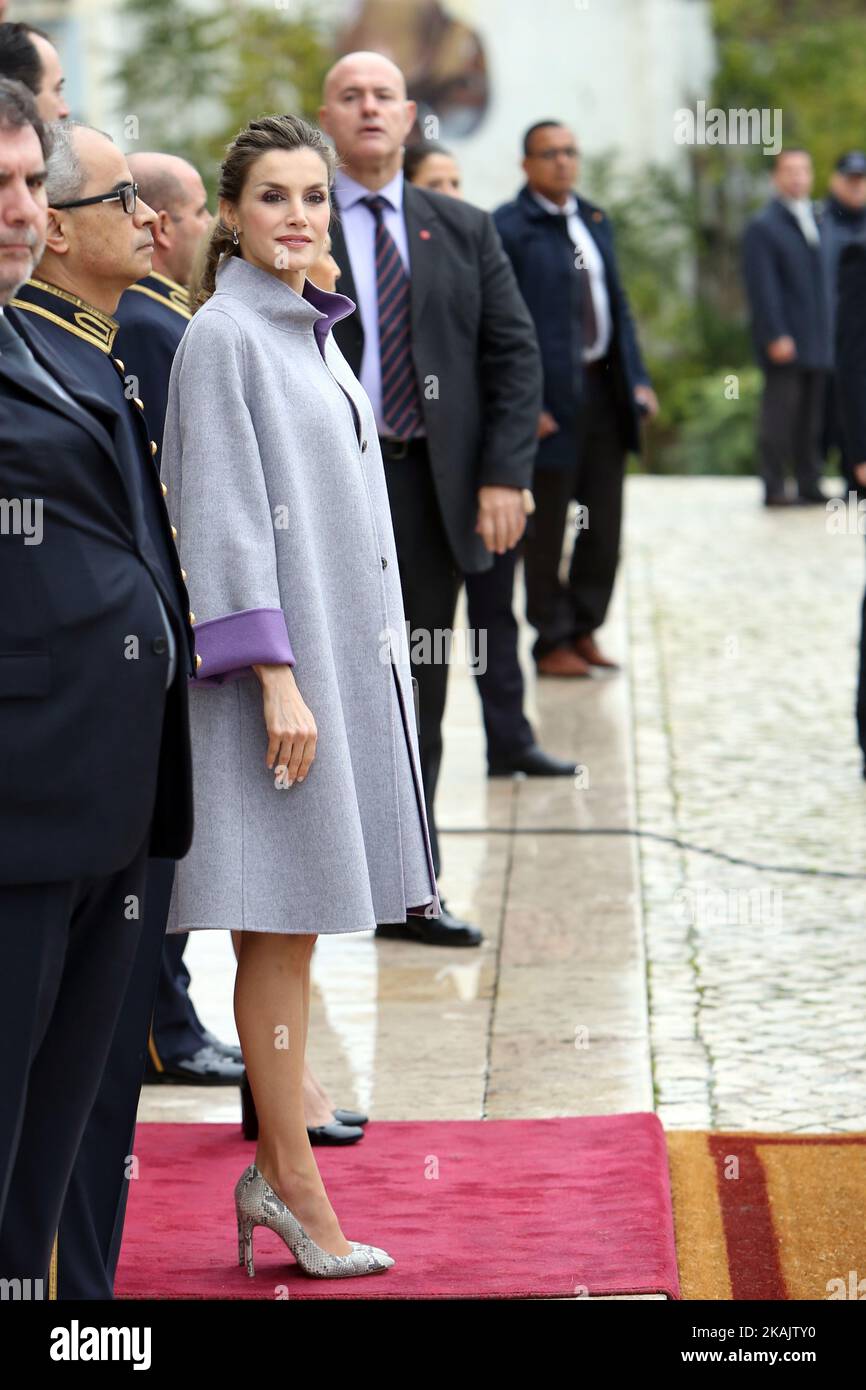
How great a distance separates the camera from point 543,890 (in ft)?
19.7

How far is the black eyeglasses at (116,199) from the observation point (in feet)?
10.00

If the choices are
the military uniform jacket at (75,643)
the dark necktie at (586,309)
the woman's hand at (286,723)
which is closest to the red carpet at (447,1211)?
the woman's hand at (286,723)

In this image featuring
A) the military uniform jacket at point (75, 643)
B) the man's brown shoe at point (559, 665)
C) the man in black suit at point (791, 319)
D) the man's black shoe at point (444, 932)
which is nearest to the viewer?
the military uniform jacket at point (75, 643)

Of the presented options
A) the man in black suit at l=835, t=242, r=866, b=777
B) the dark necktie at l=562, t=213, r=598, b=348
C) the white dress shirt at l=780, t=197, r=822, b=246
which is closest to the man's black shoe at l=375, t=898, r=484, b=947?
the man in black suit at l=835, t=242, r=866, b=777

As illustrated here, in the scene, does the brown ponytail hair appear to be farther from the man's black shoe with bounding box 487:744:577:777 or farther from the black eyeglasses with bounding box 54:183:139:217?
the man's black shoe with bounding box 487:744:577:777

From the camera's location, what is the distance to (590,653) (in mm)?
9195

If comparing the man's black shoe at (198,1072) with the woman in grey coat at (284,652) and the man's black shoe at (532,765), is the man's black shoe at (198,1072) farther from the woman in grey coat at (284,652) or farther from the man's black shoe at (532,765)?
the man's black shoe at (532,765)

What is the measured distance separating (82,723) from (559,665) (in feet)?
21.6

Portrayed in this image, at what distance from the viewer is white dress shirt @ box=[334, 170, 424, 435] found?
530cm

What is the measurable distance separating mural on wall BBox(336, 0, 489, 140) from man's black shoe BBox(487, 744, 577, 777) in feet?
64.5

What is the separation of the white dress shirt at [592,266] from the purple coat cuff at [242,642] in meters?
5.29

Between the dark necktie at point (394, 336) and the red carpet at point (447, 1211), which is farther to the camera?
the dark necktie at point (394, 336)
